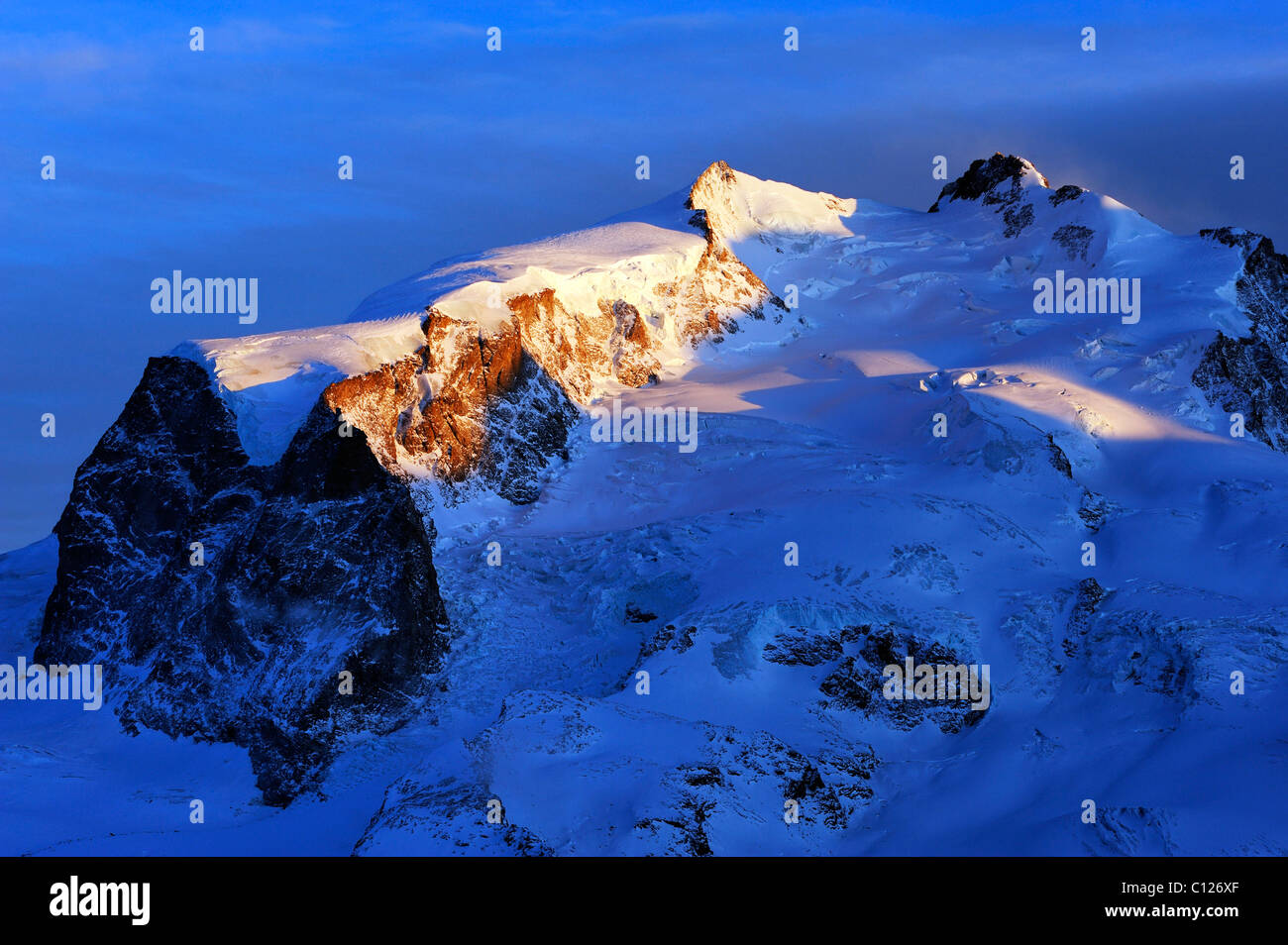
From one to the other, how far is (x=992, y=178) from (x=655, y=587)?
75.1 m

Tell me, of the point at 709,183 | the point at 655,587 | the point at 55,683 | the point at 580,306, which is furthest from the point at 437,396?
the point at 709,183

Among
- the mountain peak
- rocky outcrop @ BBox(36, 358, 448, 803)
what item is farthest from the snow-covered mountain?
the mountain peak

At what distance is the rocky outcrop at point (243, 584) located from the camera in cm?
8488

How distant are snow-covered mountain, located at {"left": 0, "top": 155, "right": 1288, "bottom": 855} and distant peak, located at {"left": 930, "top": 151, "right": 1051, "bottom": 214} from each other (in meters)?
27.6

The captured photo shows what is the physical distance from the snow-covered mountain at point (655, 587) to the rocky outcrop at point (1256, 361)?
30cm

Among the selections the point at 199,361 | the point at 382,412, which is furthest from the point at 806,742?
the point at 199,361

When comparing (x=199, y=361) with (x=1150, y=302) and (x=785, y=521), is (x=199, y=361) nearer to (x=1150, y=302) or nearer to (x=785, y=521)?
(x=785, y=521)

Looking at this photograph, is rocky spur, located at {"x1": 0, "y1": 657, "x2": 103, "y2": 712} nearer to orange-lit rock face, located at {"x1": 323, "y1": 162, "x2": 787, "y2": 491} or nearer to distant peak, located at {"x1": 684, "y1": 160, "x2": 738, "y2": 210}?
orange-lit rock face, located at {"x1": 323, "y1": 162, "x2": 787, "y2": 491}

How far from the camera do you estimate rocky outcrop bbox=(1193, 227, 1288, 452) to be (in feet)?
360

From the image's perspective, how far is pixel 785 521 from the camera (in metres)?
94.1

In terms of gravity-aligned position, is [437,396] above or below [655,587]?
above

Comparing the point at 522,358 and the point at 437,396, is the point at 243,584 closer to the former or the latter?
the point at 437,396

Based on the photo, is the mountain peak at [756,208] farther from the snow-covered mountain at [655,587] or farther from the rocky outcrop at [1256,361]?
the rocky outcrop at [1256,361]

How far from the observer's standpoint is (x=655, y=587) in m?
91.0
